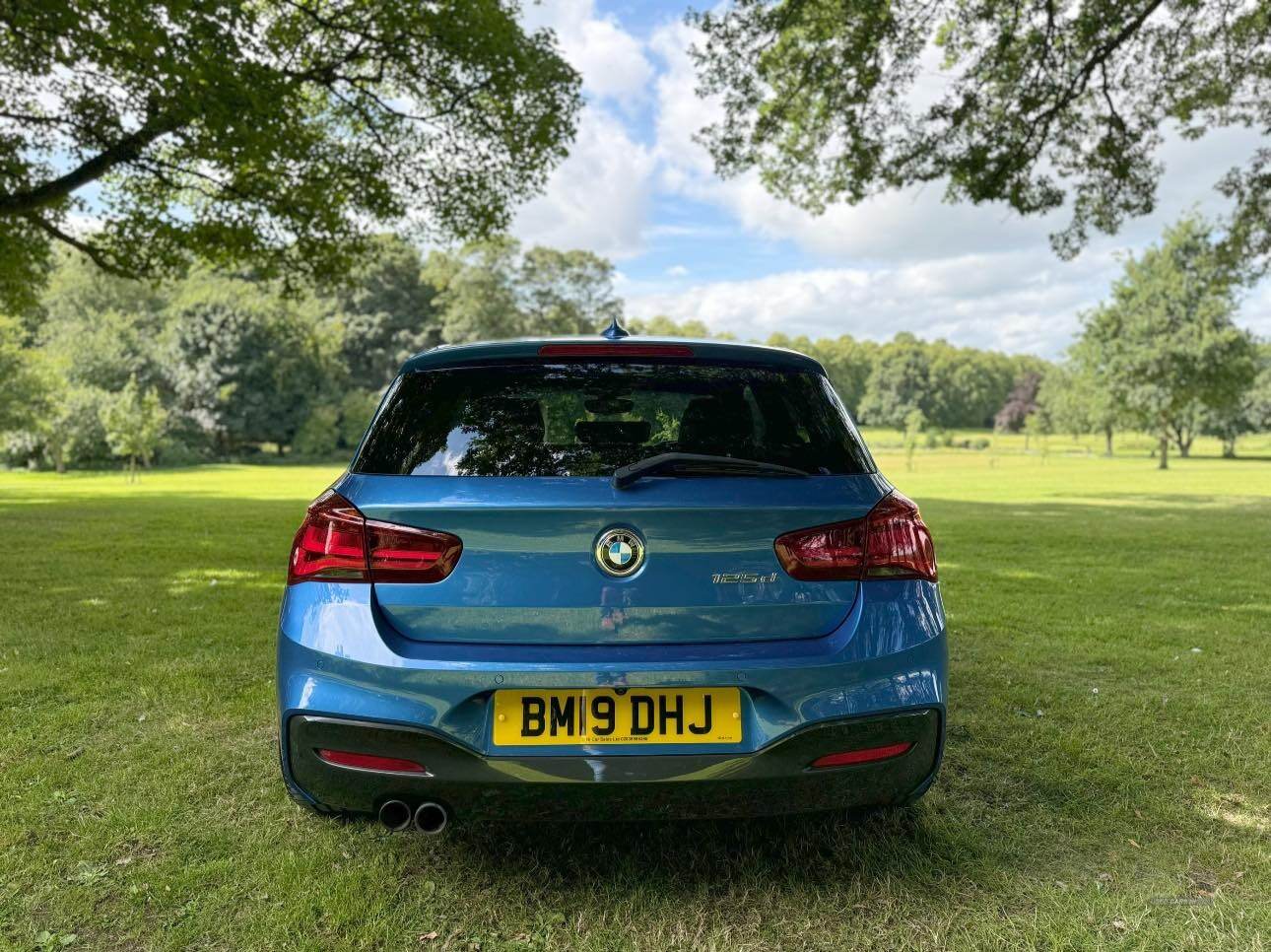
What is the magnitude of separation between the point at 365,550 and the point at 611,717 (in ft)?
2.58

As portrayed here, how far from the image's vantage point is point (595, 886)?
2.49 m

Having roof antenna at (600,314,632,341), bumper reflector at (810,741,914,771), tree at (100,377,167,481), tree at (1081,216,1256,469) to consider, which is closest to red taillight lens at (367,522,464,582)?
roof antenna at (600,314,632,341)

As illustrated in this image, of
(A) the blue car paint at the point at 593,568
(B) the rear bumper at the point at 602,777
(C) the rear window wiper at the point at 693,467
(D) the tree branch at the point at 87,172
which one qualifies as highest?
(D) the tree branch at the point at 87,172

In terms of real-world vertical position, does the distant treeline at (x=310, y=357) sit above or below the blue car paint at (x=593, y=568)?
above

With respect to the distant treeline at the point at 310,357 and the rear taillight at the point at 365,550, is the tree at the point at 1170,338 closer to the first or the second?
the distant treeline at the point at 310,357

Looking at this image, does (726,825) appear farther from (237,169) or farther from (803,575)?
(237,169)

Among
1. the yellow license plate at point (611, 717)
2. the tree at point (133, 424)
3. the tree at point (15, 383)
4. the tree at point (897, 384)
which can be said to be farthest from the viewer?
the tree at point (897, 384)

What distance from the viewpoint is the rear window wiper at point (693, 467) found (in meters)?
2.18

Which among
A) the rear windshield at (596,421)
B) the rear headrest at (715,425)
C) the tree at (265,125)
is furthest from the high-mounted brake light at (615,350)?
the tree at (265,125)

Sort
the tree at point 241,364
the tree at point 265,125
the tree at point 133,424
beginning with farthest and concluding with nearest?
1. the tree at point 241,364
2. the tree at point 133,424
3. the tree at point 265,125

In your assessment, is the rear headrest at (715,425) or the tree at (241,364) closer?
the rear headrest at (715,425)

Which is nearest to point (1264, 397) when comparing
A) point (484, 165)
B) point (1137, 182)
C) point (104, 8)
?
point (1137, 182)

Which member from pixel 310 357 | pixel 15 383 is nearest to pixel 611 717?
pixel 15 383

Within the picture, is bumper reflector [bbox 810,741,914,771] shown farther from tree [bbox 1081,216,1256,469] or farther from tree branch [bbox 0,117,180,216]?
tree [bbox 1081,216,1256,469]
